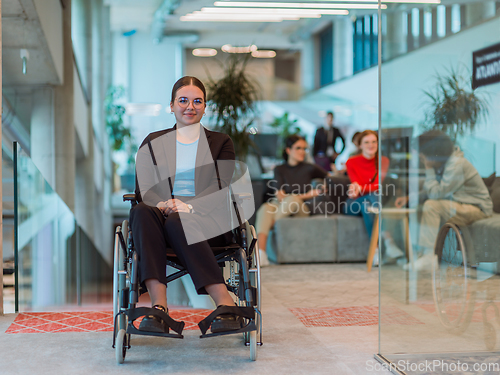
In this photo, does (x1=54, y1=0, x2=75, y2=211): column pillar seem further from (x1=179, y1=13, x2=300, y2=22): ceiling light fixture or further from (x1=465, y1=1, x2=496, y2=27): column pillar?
(x1=465, y1=1, x2=496, y2=27): column pillar

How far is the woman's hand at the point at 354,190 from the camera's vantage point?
14.1 ft

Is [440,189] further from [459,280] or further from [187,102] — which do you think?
[187,102]

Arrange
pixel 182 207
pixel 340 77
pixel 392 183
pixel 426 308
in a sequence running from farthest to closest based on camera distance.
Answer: pixel 340 77, pixel 392 183, pixel 182 207, pixel 426 308

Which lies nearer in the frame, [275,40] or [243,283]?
[243,283]

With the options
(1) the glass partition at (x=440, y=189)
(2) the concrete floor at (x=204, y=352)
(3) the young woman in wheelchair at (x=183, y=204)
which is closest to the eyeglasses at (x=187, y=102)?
(3) the young woman in wheelchair at (x=183, y=204)

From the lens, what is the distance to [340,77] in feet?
41.2

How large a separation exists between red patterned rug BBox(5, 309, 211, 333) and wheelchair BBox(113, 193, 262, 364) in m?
0.37

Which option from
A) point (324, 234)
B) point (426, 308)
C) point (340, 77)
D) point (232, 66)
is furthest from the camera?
point (340, 77)

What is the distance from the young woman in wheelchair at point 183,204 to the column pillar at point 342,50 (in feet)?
32.9

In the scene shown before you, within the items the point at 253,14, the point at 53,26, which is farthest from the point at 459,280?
the point at 253,14

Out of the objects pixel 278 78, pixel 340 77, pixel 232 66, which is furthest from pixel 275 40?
pixel 232 66

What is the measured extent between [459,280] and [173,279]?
1110 mm

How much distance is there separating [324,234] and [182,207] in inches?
101

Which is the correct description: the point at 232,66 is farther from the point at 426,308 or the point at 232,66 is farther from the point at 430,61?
the point at 426,308
